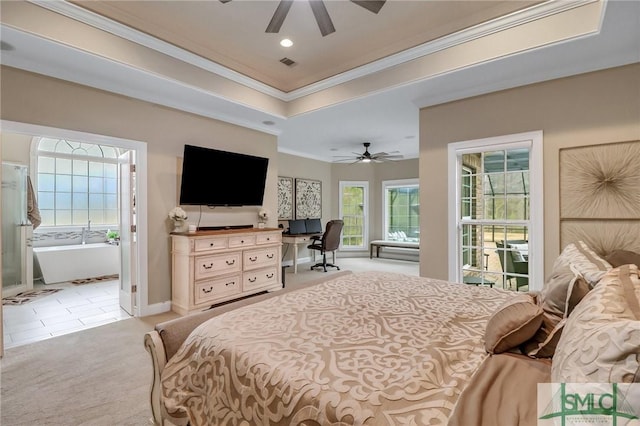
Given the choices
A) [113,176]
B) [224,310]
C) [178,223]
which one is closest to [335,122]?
[178,223]

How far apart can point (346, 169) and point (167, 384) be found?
7308 mm

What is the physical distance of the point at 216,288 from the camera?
3.81m

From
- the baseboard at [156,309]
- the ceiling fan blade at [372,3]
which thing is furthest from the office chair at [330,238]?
the ceiling fan blade at [372,3]

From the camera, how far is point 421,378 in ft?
3.26

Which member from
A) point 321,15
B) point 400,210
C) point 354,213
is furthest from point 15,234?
point 400,210

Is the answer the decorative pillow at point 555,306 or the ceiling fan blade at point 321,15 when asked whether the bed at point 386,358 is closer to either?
the decorative pillow at point 555,306

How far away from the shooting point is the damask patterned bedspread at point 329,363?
916 millimetres

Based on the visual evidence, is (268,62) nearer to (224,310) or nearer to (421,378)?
(224,310)

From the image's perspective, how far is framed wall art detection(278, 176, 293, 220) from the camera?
265 inches

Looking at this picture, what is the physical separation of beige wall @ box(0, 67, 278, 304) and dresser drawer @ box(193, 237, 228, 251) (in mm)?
538

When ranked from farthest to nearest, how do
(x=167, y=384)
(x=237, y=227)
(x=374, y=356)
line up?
(x=237, y=227)
(x=167, y=384)
(x=374, y=356)

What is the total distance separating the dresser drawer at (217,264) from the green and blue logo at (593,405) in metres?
3.50

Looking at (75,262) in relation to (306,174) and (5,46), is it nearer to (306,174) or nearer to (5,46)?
(5,46)

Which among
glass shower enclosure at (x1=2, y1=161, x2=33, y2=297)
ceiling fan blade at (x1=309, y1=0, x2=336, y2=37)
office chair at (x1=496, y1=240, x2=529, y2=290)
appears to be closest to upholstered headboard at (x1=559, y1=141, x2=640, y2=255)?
office chair at (x1=496, y1=240, x2=529, y2=290)
